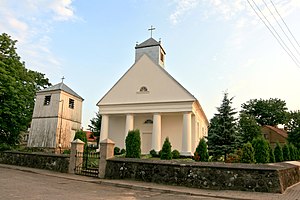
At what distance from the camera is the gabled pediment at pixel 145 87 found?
78.2 feet

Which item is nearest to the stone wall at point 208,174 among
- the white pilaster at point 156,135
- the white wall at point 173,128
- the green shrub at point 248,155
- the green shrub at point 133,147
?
the green shrub at point 248,155

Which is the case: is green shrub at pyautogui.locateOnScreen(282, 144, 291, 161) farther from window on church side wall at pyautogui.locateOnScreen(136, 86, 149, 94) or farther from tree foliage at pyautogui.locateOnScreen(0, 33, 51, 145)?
tree foliage at pyautogui.locateOnScreen(0, 33, 51, 145)

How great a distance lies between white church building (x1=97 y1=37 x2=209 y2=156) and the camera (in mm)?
23406

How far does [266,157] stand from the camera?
1530cm

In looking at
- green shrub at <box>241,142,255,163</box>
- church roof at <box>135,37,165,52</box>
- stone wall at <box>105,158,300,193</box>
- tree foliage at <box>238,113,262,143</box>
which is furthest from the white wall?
tree foliage at <box>238,113,262,143</box>

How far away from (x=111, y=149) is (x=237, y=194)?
6.73m

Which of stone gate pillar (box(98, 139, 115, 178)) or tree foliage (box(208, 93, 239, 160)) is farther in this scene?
tree foliage (box(208, 93, 239, 160))

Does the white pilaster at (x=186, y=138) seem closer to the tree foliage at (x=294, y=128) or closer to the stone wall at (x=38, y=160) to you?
the stone wall at (x=38, y=160)

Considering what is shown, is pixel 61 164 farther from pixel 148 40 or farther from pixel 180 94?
pixel 148 40

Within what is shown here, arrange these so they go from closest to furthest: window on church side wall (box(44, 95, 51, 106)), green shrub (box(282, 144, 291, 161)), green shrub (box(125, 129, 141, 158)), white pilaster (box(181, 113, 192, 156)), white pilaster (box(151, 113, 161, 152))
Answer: green shrub (box(125, 129, 141, 158))
white pilaster (box(181, 113, 192, 156))
white pilaster (box(151, 113, 161, 152))
green shrub (box(282, 144, 291, 161))
window on church side wall (box(44, 95, 51, 106))

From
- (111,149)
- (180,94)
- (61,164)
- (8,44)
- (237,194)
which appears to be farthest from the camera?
Result: (8,44)

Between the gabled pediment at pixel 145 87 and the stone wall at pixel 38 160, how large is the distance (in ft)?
31.3

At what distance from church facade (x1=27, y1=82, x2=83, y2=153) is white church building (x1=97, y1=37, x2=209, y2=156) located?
320 centimetres

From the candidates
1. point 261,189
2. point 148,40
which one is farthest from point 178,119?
point 261,189
